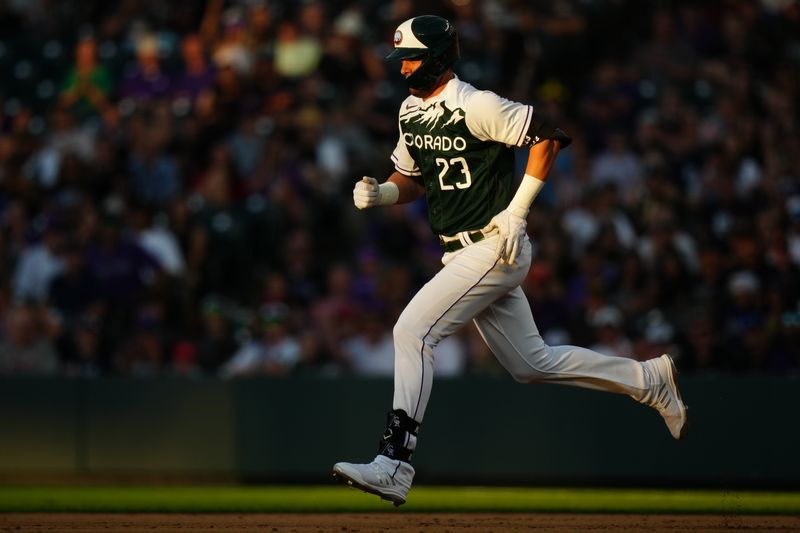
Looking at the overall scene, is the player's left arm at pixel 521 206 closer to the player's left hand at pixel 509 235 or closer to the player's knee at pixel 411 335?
the player's left hand at pixel 509 235

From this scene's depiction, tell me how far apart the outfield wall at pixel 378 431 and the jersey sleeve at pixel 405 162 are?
13.5ft

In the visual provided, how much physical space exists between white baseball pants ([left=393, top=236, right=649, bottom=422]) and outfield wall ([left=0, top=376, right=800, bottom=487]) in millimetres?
3968

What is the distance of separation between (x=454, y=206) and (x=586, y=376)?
1173mm

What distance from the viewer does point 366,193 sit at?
7391 millimetres

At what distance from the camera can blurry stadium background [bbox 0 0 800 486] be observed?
450 inches

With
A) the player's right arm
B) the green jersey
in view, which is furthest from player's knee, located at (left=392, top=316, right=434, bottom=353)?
the player's right arm

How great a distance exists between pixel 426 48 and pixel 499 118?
22.2 inches

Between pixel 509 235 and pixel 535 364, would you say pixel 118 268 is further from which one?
pixel 509 235

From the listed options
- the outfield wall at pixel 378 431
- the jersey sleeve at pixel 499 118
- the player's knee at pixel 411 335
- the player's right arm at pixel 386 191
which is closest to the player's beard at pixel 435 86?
the jersey sleeve at pixel 499 118

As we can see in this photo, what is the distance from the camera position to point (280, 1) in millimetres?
15523

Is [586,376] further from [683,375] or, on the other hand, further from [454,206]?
[683,375]

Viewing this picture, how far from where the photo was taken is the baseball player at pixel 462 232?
274 inches

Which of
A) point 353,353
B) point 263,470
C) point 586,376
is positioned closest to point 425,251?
point 353,353

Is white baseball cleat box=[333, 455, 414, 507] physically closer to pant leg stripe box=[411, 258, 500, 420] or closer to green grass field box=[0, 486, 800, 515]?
pant leg stripe box=[411, 258, 500, 420]
